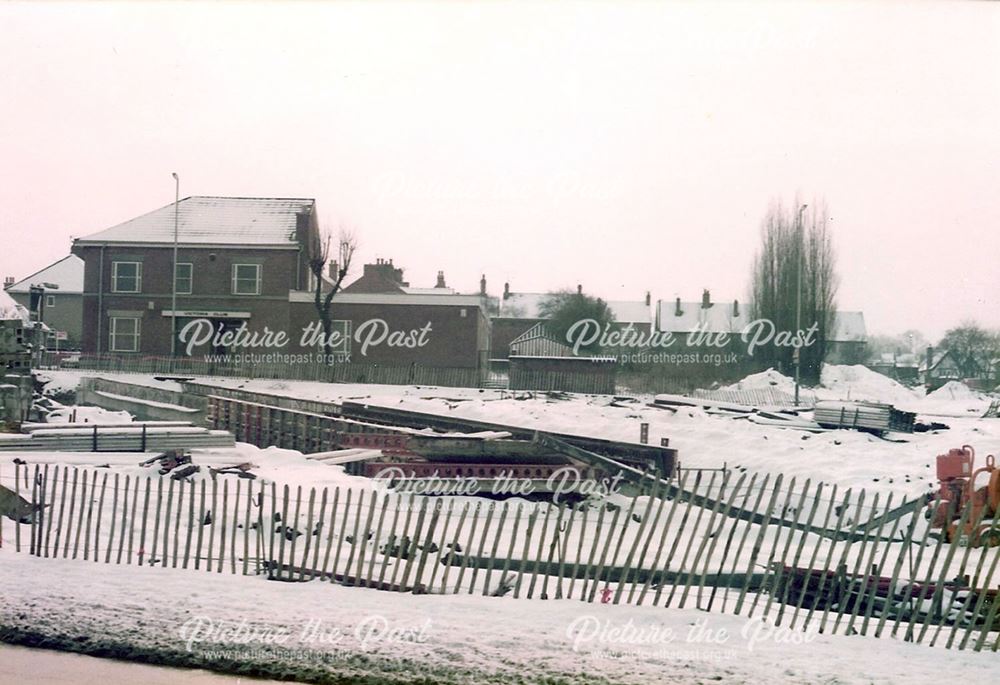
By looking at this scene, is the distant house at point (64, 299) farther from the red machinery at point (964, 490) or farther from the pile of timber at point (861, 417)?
the pile of timber at point (861, 417)

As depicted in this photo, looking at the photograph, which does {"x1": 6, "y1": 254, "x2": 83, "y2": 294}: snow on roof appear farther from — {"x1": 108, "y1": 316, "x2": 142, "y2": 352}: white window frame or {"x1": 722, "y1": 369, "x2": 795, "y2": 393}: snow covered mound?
{"x1": 722, "y1": 369, "x2": 795, "y2": 393}: snow covered mound

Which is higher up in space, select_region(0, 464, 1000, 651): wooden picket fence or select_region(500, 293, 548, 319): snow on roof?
select_region(500, 293, 548, 319): snow on roof

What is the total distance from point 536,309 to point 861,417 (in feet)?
68.6

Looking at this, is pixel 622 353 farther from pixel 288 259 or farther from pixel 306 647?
pixel 306 647

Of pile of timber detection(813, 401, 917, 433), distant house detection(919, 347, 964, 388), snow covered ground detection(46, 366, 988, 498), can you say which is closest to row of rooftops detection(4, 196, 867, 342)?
snow covered ground detection(46, 366, 988, 498)

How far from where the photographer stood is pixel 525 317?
120ft

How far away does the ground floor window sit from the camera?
15.9m

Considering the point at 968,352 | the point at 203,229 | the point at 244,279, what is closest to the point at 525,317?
the point at 968,352

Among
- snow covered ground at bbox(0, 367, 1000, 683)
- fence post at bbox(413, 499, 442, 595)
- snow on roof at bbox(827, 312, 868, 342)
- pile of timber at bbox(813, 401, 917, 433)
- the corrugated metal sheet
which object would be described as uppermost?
snow on roof at bbox(827, 312, 868, 342)

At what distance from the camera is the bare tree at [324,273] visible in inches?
733

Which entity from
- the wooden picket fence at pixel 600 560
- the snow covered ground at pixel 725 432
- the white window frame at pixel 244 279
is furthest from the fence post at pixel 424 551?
the white window frame at pixel 244 279

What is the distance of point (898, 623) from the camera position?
22.2ft

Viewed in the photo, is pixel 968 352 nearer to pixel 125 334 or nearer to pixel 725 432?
pixel 725 432

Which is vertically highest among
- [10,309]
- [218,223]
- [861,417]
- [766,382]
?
[218,223]
